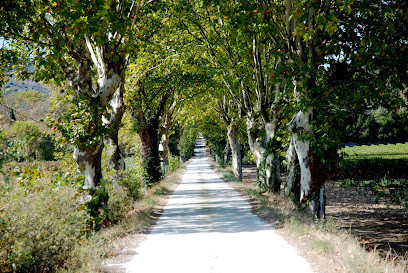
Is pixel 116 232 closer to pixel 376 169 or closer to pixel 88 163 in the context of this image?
pixel 88 163

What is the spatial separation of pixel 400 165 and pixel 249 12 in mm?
Result: 22888

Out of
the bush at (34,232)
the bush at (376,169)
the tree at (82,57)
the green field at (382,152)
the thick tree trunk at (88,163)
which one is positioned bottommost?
the bush at (376,169)

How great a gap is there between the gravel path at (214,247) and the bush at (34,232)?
126 centimetres

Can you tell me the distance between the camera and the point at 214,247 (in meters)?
7.06

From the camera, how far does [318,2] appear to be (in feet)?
31.5

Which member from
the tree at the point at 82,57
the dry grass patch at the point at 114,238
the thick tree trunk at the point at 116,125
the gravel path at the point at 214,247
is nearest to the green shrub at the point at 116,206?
Answer: the dry grass patch at the point at 114,238

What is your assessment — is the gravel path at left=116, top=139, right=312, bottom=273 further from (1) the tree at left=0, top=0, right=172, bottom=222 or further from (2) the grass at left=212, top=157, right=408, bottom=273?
(1) the tree at left=0, top=0, right=172, bottom=222

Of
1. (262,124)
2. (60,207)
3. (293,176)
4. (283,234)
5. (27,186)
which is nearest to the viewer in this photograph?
(60,207)

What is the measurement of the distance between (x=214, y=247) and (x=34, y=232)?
12.0 ft

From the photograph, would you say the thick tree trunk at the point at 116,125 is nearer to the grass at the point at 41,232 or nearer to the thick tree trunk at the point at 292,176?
the grass at the point at 41,232

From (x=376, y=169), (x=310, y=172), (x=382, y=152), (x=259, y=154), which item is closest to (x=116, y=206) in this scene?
(x=310, y=172)

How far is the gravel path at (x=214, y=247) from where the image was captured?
19.1ft

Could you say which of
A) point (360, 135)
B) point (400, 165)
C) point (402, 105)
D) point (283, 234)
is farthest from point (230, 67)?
point (360, 135)

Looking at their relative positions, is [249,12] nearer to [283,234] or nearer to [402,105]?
[402,105]
